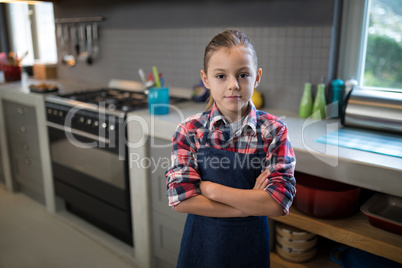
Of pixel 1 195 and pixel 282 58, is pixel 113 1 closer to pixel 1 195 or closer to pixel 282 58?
pixel 282 58

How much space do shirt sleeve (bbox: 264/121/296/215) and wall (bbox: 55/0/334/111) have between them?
0.90 metres

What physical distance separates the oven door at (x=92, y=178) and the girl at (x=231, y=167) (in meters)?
0.97

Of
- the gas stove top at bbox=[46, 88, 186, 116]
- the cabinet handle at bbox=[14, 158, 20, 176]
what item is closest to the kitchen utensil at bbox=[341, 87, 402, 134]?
the gas stove top at bbox=[46, 88, 186, 116]

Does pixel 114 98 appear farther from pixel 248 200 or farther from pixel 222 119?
pixel 248 200

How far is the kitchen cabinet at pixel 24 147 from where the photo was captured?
271cm

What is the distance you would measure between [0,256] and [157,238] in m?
1.03

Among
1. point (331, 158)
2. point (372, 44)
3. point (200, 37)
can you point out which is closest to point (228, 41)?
point (331, 158)

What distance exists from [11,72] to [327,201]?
9.25ft

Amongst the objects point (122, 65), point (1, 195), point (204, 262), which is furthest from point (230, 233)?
point (1, 195)

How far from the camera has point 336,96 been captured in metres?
1.80

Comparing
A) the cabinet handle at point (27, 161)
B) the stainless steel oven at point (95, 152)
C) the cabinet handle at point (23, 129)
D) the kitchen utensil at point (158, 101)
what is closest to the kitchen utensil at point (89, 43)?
the stainless steel oven at point (95, 152)

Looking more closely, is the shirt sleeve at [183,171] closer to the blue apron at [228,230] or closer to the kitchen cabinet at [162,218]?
the blue apron at [228,230]

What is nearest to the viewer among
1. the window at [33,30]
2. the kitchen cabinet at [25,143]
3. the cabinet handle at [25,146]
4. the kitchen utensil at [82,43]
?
the kitchen cabinet at [25,143]

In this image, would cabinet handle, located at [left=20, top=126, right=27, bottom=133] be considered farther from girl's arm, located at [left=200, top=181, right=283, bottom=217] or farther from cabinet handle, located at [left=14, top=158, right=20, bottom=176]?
girl's arm, located at [left=200, top=181, right=283, bottom=217]
